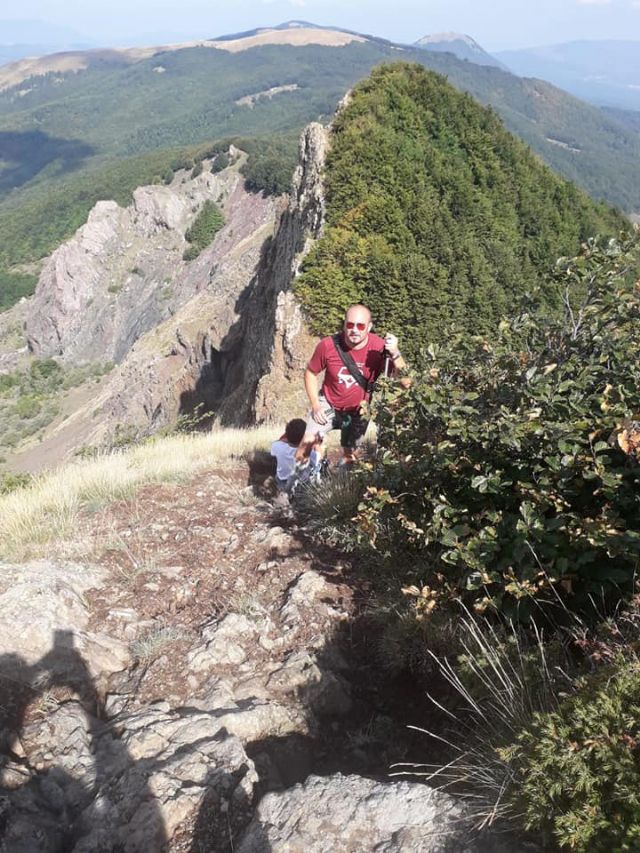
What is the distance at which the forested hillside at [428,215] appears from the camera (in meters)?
12.6

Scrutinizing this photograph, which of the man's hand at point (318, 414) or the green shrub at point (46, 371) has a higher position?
the man's hand at point (318, 414)

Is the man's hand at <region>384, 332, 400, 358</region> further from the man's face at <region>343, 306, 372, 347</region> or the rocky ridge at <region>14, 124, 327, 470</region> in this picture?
the rocky ridge at <region>14, 124, 327, 470</region>

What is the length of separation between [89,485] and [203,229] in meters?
81.6

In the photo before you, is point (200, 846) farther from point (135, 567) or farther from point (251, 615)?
point (135, 567)

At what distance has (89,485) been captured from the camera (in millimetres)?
5488

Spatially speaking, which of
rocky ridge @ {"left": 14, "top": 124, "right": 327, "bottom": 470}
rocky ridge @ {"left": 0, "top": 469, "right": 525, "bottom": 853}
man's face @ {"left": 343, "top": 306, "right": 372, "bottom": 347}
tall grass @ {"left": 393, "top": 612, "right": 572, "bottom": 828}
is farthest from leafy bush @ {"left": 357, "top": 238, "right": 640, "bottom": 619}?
rocky ridge @ {"left": 14, "top": 124, "right": 327, "bottom": 470}

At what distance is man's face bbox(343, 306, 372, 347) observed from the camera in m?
4.44

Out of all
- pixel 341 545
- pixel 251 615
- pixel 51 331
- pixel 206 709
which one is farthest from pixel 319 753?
pixel 51 331

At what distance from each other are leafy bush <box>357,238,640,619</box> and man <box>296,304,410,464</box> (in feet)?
3.64

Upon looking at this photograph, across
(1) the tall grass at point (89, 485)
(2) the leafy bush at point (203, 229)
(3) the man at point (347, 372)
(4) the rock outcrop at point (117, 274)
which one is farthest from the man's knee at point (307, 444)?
(2) the leafy bush at point (203, 229)

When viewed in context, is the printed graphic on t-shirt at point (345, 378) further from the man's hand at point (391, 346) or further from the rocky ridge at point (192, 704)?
the rocky ridge at point (192, 704)

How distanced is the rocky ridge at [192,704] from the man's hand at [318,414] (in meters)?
0.92

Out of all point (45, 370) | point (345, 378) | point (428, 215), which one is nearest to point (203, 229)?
point (45, 370)

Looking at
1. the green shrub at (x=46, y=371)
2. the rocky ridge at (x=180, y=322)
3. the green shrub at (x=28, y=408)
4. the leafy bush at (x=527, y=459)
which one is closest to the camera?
the leafy bush at (x=527, y=459)
